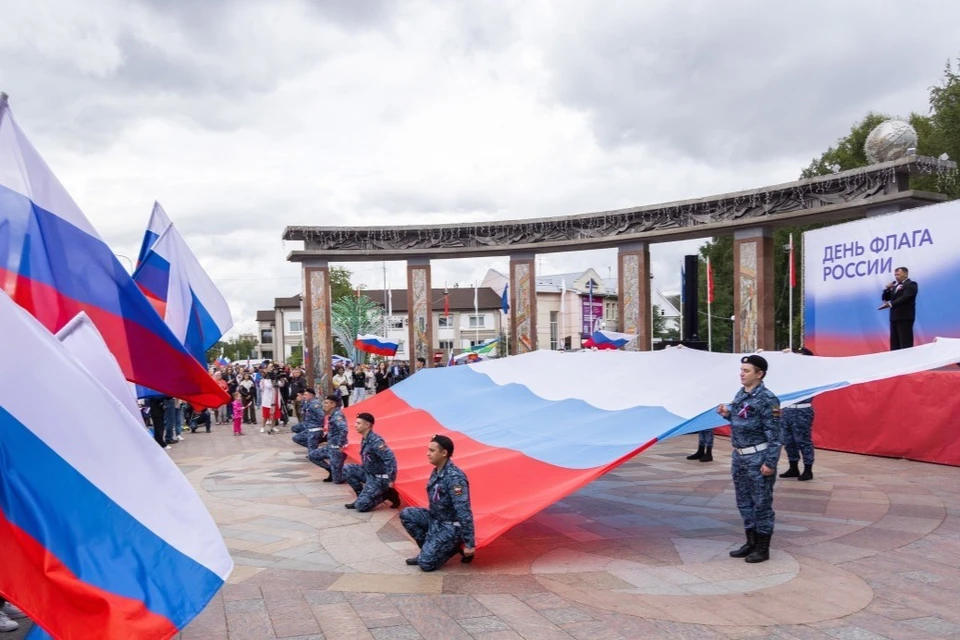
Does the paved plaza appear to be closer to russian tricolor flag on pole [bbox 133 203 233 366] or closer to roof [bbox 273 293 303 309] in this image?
russian tricolor flag on pole [bbox 133 203 233 366]

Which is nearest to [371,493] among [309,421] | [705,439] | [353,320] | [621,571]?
[621,571]

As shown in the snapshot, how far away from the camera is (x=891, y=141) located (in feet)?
60.9

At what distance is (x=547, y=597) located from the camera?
6203mm

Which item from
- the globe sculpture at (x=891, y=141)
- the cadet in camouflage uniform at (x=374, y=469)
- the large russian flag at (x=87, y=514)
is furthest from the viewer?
the globe sculpture at (x=891, y=141)

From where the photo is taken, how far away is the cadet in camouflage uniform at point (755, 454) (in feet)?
23.1

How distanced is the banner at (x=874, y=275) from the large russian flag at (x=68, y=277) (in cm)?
1284

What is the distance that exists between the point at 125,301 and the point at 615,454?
460cm

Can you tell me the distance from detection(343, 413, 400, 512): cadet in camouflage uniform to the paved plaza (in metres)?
0.24

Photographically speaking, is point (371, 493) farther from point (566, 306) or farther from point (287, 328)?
point (287, 328)

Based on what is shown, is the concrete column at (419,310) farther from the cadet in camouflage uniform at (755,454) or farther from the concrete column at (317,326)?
the cadet in camouflage uniform at (755,454)

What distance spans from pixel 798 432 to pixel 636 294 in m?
14.3

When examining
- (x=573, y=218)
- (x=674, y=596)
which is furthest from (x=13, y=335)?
(x=573, y=218)

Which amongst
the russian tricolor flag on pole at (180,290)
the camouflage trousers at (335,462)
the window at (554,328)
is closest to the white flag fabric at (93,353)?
the russian tricolor flag on pole at (180,290)

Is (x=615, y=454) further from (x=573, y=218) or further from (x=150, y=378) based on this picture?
(x=573, y=218)
